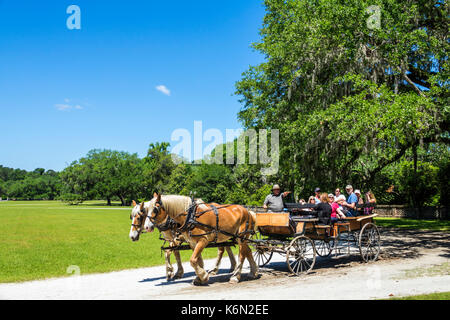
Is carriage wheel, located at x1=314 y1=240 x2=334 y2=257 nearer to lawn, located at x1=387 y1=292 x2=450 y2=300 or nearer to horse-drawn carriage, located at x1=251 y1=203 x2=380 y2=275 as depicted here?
horse-drawn carriage, located at x1=251 y1=203 x2=380 y2=275

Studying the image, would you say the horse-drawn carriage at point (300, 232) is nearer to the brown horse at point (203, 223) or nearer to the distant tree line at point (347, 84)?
the brown horse at point (203, 223)

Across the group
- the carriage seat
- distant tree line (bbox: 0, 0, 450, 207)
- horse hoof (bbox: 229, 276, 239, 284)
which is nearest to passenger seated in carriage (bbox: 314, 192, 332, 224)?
the carriage seat

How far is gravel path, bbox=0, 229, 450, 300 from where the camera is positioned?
7168 mm

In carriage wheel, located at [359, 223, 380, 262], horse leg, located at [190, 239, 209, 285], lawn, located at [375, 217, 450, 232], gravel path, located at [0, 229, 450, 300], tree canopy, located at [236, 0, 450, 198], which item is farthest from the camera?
lawn, located at [375, 217, 450, 232]

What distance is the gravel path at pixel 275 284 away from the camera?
7.17 metres


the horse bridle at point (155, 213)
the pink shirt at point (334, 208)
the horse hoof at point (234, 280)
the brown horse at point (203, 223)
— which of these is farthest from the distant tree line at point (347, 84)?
the horse bridle at point (155, 213)

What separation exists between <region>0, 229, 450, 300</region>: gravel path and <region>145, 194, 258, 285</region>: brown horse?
45 cm

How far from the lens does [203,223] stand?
852cm

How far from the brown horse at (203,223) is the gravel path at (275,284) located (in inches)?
17.8

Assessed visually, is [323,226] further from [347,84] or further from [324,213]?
[347,84]

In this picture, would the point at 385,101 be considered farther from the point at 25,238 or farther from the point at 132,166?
the point at 132,166
